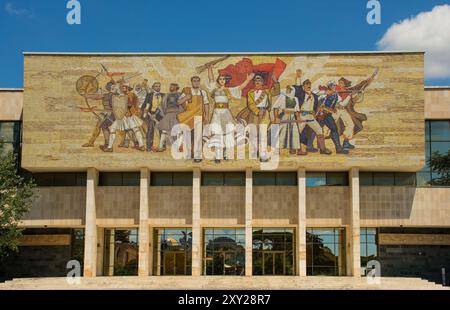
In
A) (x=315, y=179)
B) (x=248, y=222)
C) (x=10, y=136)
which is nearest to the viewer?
(x=248, y=222)

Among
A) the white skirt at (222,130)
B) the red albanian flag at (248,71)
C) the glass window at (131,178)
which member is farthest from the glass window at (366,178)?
the glass window at (131,178)

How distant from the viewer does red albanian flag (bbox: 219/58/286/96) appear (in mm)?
42812

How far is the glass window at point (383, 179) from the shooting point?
146 ft

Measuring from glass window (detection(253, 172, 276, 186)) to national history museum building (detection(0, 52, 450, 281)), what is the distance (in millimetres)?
68

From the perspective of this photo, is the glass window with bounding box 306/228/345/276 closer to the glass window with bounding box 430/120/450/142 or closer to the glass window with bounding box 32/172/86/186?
the glass window with bounding box 430/120/450/142

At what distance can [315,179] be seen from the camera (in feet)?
145

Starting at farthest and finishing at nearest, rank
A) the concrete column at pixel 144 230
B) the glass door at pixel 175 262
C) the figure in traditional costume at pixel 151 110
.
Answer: the glass door at pixel 175 262
the figure in traditional costume at pixel 151 110
the concrete column at pixel 144 230

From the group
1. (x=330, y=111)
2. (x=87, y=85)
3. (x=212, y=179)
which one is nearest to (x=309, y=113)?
(x=330, y=111)

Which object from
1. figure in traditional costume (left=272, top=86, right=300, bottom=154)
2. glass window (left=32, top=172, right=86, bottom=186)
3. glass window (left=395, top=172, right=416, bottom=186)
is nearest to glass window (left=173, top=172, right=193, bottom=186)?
glass window (left=32, top=172, right=86, bottom=186)

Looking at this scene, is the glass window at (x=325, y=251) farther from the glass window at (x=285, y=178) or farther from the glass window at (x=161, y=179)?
the glass window at (x=161, y=179)

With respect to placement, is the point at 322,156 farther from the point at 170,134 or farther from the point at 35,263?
the point at 35,263

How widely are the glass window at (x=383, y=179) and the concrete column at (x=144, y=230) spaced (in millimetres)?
15442

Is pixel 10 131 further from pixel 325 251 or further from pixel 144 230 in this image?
pixel 325 251

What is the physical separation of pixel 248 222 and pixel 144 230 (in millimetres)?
6797
